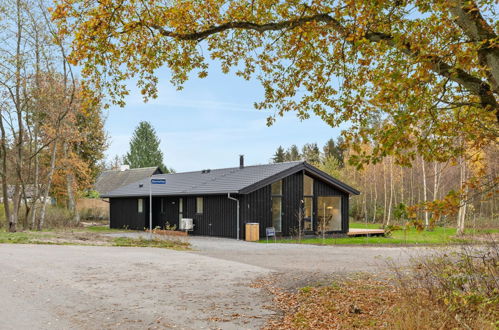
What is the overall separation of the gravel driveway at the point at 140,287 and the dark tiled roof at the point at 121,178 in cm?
2866

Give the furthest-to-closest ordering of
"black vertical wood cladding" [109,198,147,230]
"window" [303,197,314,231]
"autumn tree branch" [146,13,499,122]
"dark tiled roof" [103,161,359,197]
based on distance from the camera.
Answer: "black vertical wood cladding" [109,198,147,230] < "window" [303,197,314,231] < "dark tiled roof" [103,161,359,197] < "autumn tree branch" [146,13,499,122]

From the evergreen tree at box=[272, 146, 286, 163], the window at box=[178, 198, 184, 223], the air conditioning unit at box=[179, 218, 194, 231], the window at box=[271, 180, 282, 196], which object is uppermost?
the evergreen tree at box=[272, 146, 286, 163]

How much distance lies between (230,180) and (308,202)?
4306 millimetres

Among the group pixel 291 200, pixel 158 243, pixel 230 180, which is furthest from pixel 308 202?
pixel 158 243

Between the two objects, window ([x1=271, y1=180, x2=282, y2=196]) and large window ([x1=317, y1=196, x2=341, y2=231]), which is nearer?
window ([x1=271, y1=180, x2=282, y2=196])

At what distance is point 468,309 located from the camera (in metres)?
5.25

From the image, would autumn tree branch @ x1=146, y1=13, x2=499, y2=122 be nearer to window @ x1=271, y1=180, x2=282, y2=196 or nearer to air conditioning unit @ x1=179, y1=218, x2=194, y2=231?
window @ x1=271, y1=180, x2=282, y2=196

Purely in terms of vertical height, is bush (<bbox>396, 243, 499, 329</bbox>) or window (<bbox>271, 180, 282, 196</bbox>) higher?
window (<bbox>271, 180, 282, 196</bbox>)

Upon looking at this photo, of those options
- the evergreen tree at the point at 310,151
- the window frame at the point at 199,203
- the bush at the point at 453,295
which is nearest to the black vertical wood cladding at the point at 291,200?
the window frame at the point at 199,203

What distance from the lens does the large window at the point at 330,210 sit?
82.8 ft

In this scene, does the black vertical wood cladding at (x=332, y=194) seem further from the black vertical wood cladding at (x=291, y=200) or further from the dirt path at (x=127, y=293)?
the dirt path at (x=127, y=293)

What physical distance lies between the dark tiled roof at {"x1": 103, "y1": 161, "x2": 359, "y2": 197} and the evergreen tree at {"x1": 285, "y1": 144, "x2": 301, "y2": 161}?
142 ft

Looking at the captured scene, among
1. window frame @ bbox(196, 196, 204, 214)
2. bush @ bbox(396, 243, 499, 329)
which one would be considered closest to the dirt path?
bush @ bbox(396, 243, 499, 329)

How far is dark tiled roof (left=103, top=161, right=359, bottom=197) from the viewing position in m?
22.5
